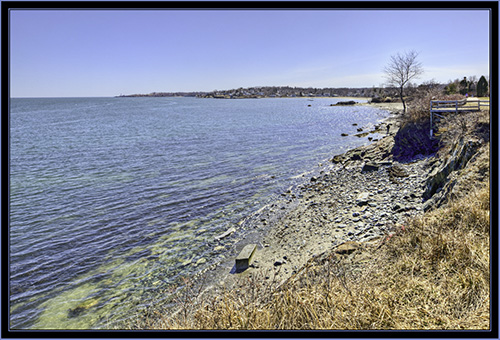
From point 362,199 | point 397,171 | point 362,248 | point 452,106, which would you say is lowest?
point 362,199

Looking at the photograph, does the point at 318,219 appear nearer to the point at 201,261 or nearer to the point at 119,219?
the point at 201,261

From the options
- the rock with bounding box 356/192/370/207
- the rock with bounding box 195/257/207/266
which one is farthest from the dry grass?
the rock with bounding box 356/192/370/207

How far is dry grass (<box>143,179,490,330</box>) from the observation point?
3736 mm

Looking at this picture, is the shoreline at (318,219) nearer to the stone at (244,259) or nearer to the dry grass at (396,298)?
the stone at (244,259)

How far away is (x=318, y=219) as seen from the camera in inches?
520

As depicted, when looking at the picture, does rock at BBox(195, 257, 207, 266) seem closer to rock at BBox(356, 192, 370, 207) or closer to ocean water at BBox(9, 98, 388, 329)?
ocean water at BBox(9, 98, 388, 329)

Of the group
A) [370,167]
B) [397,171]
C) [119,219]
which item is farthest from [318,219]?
[119,219]

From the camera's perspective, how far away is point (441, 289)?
166 inches

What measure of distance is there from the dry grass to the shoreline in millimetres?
2369

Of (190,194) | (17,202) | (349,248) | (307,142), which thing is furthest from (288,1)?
(307,142)

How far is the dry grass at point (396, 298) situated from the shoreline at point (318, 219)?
2.37 m

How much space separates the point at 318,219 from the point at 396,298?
902 cm

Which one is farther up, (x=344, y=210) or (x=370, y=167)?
(x=370, y=167)

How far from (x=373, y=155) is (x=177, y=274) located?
19.0 metres
